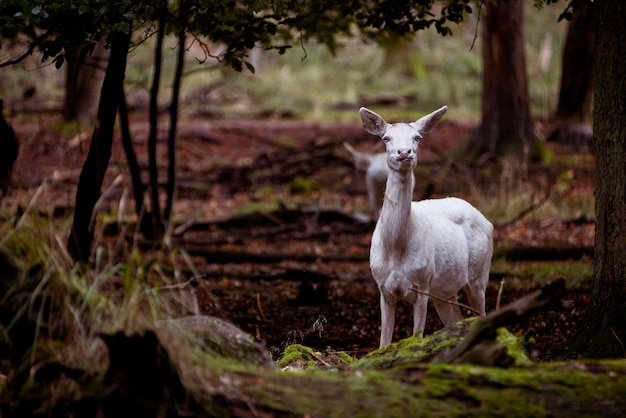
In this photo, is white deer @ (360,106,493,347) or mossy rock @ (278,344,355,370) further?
white deer @ (360,106,493,347)

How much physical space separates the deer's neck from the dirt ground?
0.87 m

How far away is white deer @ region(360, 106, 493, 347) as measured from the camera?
6.36m

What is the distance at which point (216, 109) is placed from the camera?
26.2 meters

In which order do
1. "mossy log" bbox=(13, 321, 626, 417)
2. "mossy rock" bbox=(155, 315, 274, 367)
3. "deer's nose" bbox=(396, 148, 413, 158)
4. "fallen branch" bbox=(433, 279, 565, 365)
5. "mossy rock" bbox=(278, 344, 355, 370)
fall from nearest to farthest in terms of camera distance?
"mossy log" bbox=(13, 321, 626, 417) < "fallen branch" bbox=(433, 279, 565, 365) < "mossy rock" bbox=(155, 315, 274, 367) < "mossy rock" bbox=(278, 344, 355, 370) < "deer's nose" bbox=(396, 148, 413, 158)

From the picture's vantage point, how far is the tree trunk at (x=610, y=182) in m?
6.48

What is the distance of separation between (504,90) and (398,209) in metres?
11.0

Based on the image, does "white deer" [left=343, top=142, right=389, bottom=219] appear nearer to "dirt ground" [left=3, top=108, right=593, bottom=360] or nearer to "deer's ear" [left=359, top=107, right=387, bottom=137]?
"dirt ground" [left=3, top=108, right=593, bottom=360]

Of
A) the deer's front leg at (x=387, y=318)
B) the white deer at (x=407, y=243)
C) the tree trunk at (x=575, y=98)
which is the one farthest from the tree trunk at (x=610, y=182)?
the tree trunk at (x=575, y=98)

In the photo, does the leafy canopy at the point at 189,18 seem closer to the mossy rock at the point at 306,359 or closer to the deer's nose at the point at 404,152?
the deer's nose at the point at 404,152

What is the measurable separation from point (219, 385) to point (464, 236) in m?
3.54

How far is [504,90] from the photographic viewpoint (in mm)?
16922

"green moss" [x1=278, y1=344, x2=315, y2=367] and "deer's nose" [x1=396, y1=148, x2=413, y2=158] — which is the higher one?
"deer's nose" [x1=396, y1=148, x2=413, y2=158]

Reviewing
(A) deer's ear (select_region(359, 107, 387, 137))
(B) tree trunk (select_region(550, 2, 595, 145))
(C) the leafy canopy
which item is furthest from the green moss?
(B) tree trunk (select_region(550, 2, 595, 145))

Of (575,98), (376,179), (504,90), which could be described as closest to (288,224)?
(376,179)
